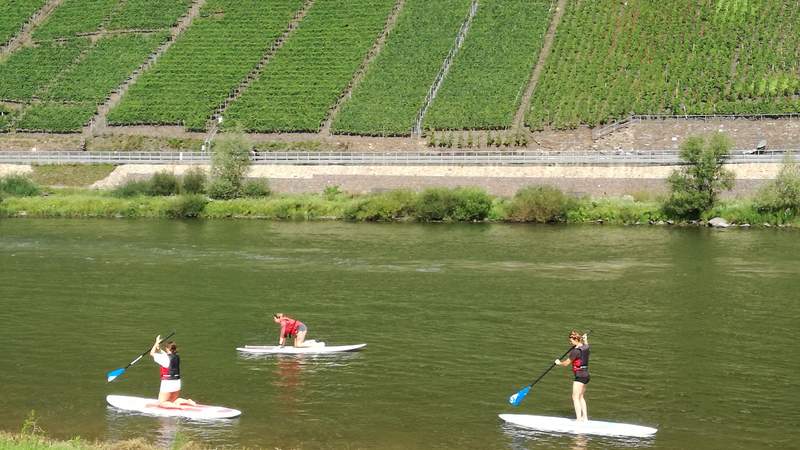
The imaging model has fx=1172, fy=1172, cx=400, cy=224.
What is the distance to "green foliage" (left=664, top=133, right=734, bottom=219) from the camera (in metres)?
77.4

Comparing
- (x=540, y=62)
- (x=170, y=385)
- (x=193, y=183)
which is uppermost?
(x=540, y=62)

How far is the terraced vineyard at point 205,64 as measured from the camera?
377 ft

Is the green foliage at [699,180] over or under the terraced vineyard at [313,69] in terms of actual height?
under

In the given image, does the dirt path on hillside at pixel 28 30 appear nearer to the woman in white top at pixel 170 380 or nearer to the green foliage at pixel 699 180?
the green foliage at pixel 699 180

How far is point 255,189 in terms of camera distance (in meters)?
89.9

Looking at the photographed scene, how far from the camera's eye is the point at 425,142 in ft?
339

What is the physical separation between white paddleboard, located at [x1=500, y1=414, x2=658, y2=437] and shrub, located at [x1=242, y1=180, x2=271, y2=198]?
198 ft

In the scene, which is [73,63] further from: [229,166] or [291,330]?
[291,330]

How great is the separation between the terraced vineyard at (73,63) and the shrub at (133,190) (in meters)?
25.3

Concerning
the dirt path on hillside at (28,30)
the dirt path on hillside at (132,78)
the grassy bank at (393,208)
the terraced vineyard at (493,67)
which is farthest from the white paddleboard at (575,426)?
the dirt path on hillside at (28,30)

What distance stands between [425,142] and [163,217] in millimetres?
27302

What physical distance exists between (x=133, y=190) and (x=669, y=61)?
50651 mm

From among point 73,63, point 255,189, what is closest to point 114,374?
point 255,189

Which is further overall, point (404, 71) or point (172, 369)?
point (404, 71)
